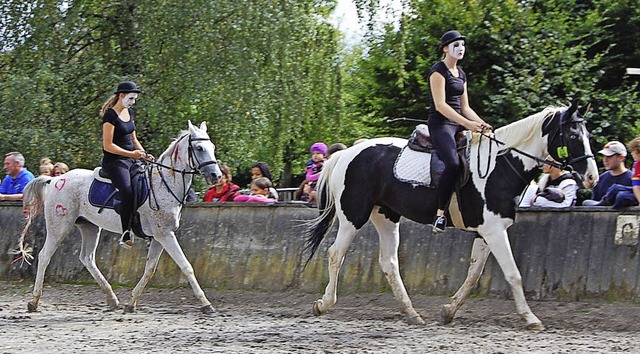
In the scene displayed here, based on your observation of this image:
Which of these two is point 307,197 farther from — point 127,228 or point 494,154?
point 494,154

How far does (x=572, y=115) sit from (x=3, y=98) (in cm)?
1329

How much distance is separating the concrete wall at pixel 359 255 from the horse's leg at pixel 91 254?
4.45 feet

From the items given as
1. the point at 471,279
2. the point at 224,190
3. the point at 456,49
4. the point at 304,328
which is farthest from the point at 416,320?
the point at 224,190

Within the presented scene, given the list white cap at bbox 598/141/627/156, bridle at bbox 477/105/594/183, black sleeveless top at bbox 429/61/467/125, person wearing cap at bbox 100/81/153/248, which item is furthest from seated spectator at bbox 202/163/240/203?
bridle at bbox 477/105/594/183

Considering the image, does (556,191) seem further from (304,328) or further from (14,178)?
(14,178)

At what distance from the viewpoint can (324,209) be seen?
39.6 ft

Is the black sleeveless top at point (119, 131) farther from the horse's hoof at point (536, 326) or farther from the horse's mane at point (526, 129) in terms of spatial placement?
the horse's hoof at point (536, 326)

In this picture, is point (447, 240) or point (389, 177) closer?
point (389, 177)

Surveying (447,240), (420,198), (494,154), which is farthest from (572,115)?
(447,240)

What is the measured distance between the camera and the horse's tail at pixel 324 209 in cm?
1187

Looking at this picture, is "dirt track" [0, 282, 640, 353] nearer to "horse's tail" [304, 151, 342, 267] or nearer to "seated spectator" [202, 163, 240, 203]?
"horse's tail" [304, 151, 342, 267]

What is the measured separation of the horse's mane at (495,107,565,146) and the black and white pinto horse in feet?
0.03

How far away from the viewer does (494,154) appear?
1051 cm

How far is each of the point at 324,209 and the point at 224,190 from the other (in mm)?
3463
